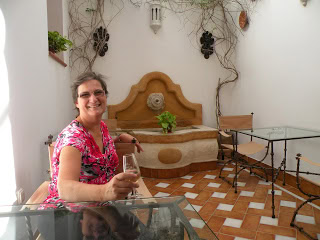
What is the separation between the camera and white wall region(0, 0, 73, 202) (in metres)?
1.66

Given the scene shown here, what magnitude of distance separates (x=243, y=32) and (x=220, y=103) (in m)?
1.45

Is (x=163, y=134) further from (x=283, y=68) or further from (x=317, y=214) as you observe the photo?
(x=317, y=214)

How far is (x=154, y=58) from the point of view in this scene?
5141mm

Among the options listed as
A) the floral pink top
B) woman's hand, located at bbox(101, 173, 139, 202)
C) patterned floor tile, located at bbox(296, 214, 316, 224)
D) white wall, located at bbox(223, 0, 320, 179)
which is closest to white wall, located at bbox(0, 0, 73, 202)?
the floral pink top

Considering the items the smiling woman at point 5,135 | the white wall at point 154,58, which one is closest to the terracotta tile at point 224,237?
the smiling woman at point 5,135

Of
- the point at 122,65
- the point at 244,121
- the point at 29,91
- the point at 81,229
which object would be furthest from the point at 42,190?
the point at 122,65

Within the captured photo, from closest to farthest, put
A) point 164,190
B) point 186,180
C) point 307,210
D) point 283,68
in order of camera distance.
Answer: point 307,210 < point 164,190 < point 283,68 < point 186,180

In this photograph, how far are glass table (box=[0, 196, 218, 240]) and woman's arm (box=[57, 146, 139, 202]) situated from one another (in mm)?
41

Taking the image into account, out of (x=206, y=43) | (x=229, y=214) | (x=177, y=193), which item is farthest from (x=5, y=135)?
(x=206, y=43)

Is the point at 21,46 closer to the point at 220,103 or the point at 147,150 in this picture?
the point at 147,150

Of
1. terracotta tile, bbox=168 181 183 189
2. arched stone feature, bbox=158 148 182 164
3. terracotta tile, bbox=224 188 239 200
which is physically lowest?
terracotta tile, bbox=168 181 183 189

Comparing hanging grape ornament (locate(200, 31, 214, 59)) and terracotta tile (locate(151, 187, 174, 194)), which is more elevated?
hanging grape ornament (locate(200, 31, 214, 59))

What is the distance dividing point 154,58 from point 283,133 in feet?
9.64

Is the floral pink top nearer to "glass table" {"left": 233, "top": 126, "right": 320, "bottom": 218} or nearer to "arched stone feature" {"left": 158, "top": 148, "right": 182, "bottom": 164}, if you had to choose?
"glass table" {"left": 233, "top": 126, "right": 320, "bottom": 218}
